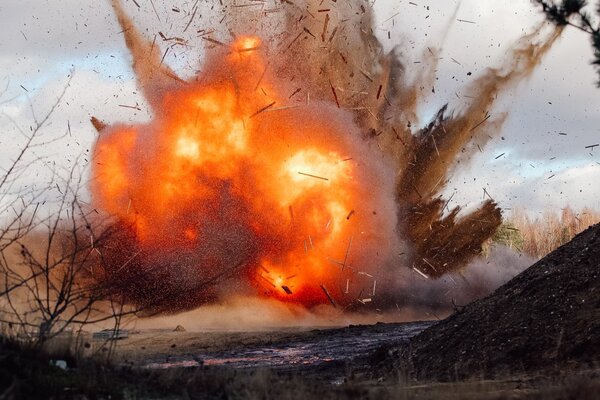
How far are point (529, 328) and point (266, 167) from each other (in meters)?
15.0

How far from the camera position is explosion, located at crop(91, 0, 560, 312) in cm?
2812

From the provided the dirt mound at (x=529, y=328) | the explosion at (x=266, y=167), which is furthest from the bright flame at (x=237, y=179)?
the dirt mound at (x=529, y=328)

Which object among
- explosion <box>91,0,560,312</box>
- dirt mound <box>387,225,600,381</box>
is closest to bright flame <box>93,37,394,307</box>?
explosion <box>91,0,560,312</box>

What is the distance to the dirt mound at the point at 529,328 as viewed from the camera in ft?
47.3

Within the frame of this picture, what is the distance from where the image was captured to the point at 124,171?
28250 millimetres

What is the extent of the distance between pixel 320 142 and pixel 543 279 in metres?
13.4

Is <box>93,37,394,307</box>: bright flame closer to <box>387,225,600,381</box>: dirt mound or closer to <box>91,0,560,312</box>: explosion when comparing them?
<box>91,0,560,312</box>: explosion

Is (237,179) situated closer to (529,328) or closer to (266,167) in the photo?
(266,167)

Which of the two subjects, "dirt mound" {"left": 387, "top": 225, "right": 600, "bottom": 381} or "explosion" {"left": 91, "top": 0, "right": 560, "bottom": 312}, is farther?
"explosion" {"left": 91, "top": 0, "right": 560, "bottom": 312}

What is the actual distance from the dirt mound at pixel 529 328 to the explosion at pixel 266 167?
11.1 metres

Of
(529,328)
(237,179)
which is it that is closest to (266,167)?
(237,179)

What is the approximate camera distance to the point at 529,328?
15.5 metres

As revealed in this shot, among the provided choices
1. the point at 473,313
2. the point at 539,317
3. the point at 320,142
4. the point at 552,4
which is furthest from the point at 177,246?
the point at 552,4

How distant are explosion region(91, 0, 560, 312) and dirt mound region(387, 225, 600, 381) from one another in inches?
435
